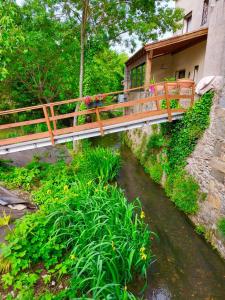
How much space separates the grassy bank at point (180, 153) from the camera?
20.3ft

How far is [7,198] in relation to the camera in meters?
5.11

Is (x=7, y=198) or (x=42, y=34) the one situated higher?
(x=42, y=34)

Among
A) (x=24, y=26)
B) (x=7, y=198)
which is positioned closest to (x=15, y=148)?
(x=7, y=198)

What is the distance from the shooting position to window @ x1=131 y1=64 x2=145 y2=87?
52.7ft

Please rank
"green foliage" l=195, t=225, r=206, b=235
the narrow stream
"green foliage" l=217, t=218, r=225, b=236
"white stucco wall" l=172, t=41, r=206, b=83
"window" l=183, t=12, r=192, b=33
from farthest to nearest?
"window" l=183, t=12, r=192, b=33 < "white stucco wall" l=172, t=41, r=206, b=83 < "green foliage" l=195, t=225, r=206, b=235 < "green foliage" l=217, t=218, r=225, b=236 < the narrow stream

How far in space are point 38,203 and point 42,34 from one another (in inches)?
310

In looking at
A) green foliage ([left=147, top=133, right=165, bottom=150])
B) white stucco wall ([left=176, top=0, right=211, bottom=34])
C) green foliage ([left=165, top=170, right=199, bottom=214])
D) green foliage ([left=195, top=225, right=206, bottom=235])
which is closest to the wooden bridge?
green foliage ([left=147, top=133, right=165, bottom=150])

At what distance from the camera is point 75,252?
3.52 m

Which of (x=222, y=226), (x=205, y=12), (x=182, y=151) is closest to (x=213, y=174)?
(x=222, y=226)

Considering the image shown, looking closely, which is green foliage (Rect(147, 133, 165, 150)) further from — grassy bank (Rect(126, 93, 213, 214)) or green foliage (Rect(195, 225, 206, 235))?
green foliage (Rect(195, 225, 206, 235))

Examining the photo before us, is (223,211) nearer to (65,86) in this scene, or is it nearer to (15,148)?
(15,148)

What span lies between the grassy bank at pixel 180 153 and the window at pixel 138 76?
8.16 meters

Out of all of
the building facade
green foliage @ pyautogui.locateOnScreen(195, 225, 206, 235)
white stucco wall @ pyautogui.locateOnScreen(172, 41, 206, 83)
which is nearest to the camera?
green foliage @ pyautogui.locateOnScreen(195, 225, 206, 235)

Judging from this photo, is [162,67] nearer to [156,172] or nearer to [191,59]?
[191,59]
